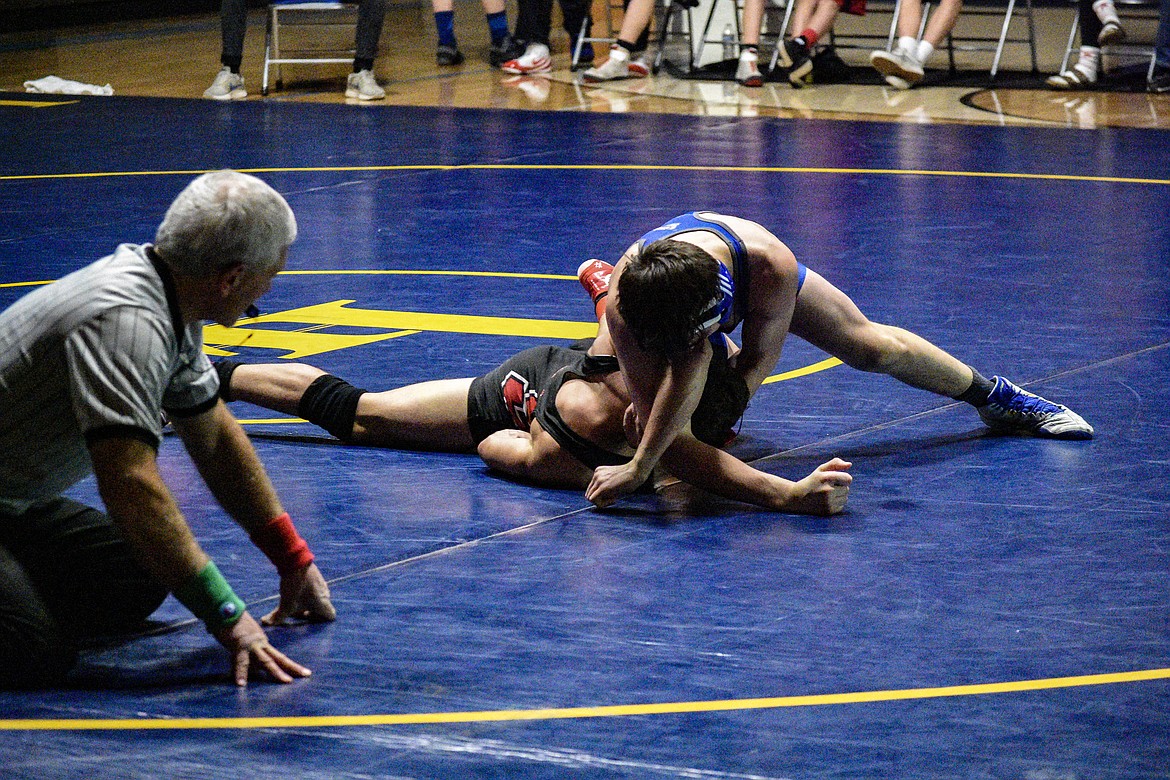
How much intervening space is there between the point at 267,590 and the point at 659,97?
316 inches

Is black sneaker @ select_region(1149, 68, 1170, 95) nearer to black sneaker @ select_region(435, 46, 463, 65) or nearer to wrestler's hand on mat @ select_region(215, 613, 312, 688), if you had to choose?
black sneaker @ select_region(435, 46, 463, 65)

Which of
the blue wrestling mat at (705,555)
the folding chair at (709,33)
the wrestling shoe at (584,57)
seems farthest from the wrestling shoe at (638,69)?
the blue wrestling mat at (705,555)

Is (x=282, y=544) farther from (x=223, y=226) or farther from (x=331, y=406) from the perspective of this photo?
(x=331, y=406)

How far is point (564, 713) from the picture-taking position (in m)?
2.56

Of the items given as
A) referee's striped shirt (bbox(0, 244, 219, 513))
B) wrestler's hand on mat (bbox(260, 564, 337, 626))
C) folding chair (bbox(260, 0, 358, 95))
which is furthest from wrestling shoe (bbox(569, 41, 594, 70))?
referee's striped shirt (bbox(0, 244, 219, 513))

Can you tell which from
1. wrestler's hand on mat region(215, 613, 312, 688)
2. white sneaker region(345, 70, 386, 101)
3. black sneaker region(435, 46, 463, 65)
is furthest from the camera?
black sneaker region(435, 46, 463, 65)

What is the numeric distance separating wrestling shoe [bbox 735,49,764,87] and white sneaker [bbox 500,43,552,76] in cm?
175

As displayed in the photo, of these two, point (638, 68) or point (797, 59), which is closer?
point (797, 59)

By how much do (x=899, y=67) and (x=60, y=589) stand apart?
8698 millimetres

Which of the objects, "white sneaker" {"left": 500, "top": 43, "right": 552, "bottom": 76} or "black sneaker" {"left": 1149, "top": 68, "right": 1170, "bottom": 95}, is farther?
"white sneaker" {"left": 500, "top": 43, "right": 552, "bottom": 76}

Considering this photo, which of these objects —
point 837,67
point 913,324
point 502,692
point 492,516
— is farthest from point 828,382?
point 837,67

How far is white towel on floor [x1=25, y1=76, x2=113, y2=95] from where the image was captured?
36.4 feet

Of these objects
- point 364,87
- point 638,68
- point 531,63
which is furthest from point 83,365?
point 531,63

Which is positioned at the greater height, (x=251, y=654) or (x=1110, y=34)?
(x=1110, y=34)
